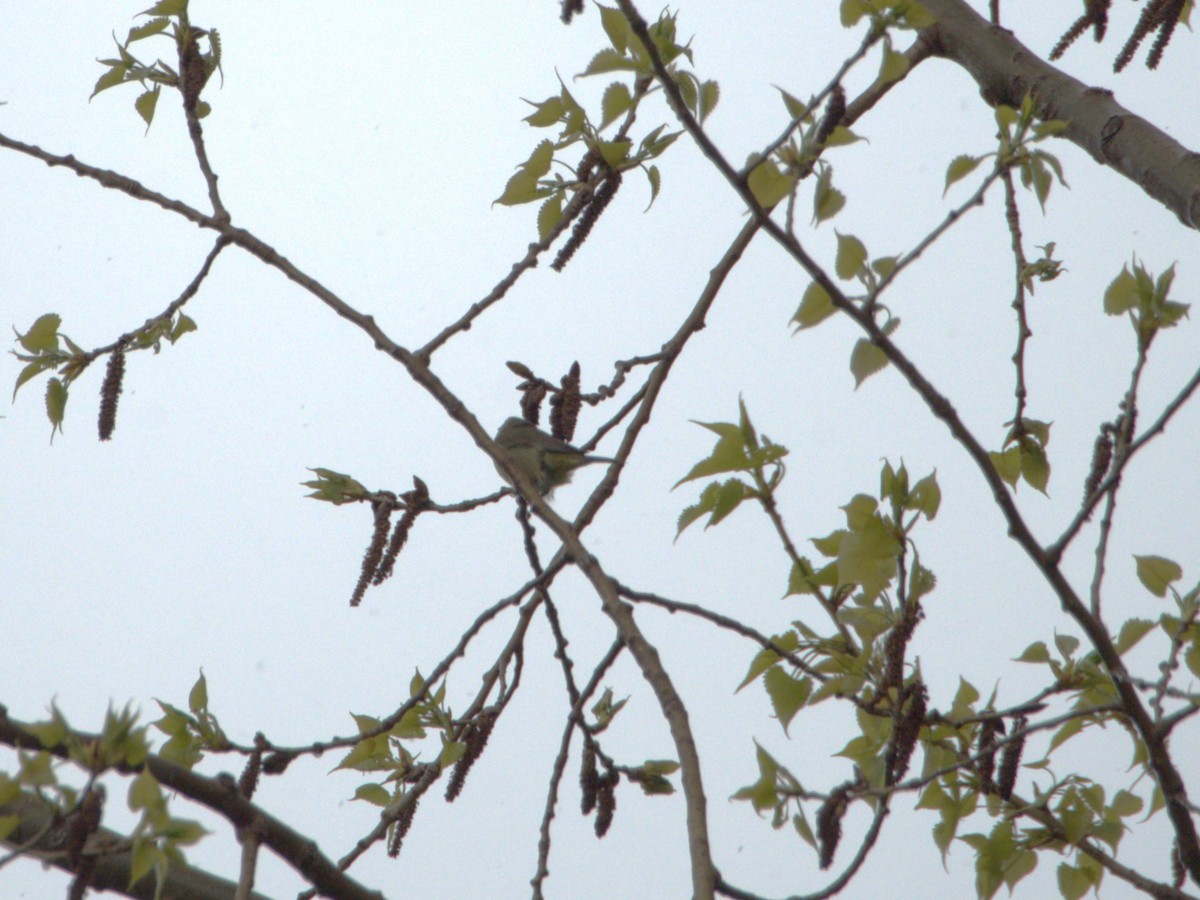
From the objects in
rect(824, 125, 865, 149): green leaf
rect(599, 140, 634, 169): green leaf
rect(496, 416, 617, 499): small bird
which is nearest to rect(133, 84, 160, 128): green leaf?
rect(599, 140, 634, 169): green leaf

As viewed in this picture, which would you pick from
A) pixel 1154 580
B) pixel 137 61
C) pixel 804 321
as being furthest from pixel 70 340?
pixel 1154 580

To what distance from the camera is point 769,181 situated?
2.08m

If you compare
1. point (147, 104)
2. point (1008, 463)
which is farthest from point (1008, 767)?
point (147, 104)

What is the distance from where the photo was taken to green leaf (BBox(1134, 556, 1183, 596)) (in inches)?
103

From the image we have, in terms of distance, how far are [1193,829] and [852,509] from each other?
1.03 m

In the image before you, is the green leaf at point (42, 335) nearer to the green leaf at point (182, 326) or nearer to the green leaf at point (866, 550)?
the green leaf at point (182, 326)

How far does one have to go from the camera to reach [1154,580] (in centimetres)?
263

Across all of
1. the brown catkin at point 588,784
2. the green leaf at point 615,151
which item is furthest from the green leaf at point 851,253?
the brown catkin at point 588,784

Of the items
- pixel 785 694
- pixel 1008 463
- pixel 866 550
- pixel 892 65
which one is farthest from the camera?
pixel 1008 463

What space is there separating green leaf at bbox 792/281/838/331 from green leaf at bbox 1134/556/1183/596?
1.04 meters

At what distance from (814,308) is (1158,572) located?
1102 mm

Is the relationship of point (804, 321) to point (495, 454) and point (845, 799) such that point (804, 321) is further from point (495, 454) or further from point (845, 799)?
point (845, 799)

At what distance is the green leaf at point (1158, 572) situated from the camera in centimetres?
261

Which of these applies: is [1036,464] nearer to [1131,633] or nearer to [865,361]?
[1131,633]
